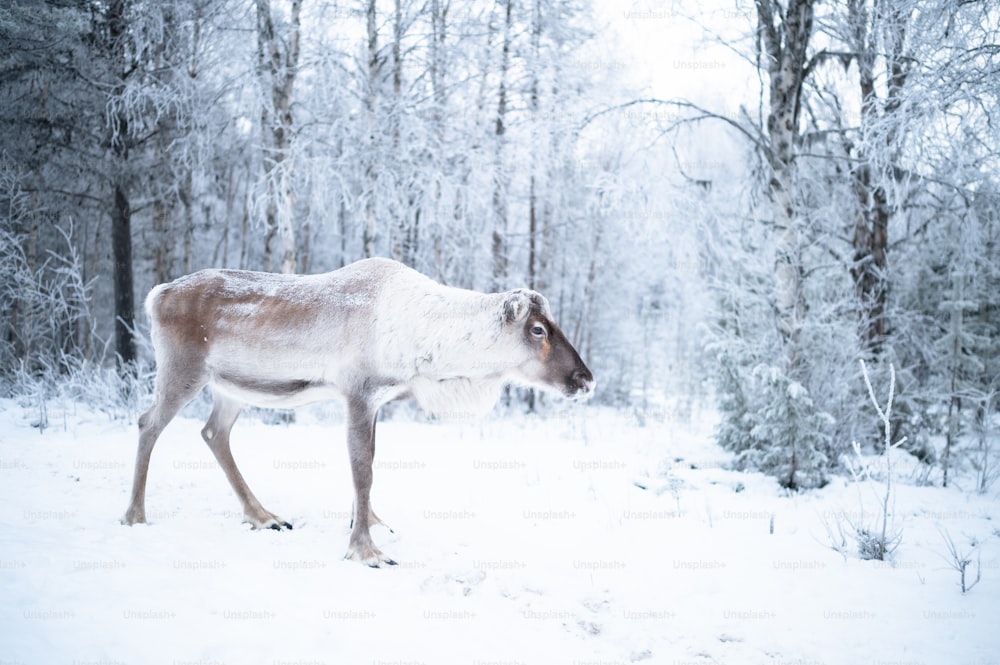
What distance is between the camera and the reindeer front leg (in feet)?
12.3

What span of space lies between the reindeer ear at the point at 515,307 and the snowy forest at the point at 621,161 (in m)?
3.47

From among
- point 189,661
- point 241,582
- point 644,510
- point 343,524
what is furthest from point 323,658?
point 644,510

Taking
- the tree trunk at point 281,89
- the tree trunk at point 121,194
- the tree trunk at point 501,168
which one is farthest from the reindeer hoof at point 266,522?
the tree trunk at point 121,194

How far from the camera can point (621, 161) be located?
30.1 ft

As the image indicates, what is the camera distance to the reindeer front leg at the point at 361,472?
Answer: 375cm

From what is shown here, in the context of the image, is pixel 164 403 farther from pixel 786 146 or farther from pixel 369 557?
pixel 786 146

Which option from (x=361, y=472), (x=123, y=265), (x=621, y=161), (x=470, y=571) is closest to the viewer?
(x=470, y=571)

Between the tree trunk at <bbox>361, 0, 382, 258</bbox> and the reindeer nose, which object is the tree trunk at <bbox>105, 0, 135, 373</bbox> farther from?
the reindeer nose

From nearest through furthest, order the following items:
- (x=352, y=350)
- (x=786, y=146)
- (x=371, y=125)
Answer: (x=352, y=350)
(x=786, y=146)
(x=371, y=125)

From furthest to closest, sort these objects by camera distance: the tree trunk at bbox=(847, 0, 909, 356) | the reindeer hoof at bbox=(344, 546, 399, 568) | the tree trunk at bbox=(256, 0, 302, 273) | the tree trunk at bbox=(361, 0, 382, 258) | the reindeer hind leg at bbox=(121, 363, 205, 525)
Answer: the tree trunk at bbox=(361, 0, 382, 258) < the tree trunk at bbox=(256, 0, 302, 273) < the tree trunk at bbox=(847, 0, 909, 356) < the reindeer hind leg at bbox=(121, 363, 205, 525) < the reindeer hoof at bbox=(344, 546, 399, 568)

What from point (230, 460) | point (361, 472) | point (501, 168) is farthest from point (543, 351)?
point (501, 168)

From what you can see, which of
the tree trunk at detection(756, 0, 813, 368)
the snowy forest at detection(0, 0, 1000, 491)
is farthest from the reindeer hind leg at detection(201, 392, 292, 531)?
the tree trunk at detection(756, 0, 813, 368)

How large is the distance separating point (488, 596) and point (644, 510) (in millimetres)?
2152

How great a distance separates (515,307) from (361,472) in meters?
1.55
